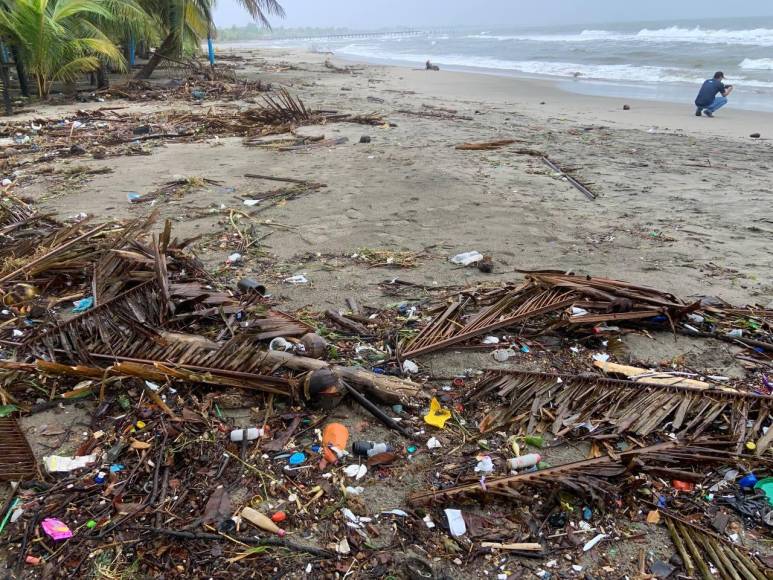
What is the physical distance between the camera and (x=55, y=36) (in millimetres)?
10695

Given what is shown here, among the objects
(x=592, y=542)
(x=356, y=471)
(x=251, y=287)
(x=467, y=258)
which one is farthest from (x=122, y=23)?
(x=592, y=542)

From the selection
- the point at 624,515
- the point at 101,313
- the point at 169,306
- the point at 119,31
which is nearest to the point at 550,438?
the point at 624,515

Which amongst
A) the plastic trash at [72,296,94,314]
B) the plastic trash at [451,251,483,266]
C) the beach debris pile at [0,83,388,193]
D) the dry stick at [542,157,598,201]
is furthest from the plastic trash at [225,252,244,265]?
the dry stick at [542,157,598,201]

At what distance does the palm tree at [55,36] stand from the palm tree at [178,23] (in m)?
2.90

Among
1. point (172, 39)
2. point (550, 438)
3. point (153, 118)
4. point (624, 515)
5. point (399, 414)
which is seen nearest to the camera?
point (624, 515)

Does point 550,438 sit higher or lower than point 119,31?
lower

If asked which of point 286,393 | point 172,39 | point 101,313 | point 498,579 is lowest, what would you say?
point 498,579

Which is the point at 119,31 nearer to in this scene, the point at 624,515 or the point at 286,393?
the point at 286,393

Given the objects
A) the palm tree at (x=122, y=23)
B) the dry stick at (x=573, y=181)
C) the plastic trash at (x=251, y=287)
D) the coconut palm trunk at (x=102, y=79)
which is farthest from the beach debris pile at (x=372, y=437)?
the coconut palm trunk at (x=102, y=79)

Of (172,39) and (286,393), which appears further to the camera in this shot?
(172,39)

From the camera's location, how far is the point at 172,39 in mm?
16297

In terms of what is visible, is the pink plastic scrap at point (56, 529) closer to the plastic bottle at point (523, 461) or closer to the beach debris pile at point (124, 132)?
the plastic bottle at point (523, 461)

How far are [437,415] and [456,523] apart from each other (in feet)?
2.19

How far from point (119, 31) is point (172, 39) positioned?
2376mm
